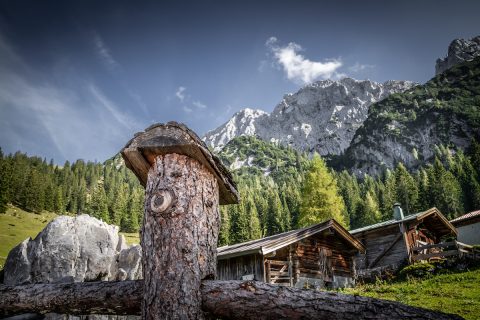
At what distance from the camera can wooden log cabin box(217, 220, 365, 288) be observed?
693 inches

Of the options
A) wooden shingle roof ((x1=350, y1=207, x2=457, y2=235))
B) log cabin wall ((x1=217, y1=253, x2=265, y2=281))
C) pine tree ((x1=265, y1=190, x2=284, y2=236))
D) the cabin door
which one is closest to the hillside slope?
pine tree ((x1=265, y1=190, x2=284, y2=236))

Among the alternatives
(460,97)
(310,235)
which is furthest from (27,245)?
(460,97)

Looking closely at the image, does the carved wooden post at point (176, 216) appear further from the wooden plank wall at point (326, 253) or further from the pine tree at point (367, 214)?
the pine tree at point (367, 214)

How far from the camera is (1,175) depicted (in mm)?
74000

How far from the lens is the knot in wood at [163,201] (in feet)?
9.53

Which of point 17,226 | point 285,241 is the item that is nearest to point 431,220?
point 285,241

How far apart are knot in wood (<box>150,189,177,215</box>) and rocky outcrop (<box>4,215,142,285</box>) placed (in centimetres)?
789

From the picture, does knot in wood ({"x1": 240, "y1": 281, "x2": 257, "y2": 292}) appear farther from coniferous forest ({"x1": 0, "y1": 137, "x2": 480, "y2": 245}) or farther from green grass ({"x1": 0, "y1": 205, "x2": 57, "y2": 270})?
green grass ({"x1": 0, "y1": 205, "x2": 57, "y2": 270})

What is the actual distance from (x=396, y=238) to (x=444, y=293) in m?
12.6

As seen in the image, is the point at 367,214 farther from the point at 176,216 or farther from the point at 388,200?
the point at 176,216

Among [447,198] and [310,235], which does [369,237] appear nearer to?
[310,235]

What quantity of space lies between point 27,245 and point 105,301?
9.45m

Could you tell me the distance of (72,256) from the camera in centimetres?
1017

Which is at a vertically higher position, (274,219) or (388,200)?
(388,200)
